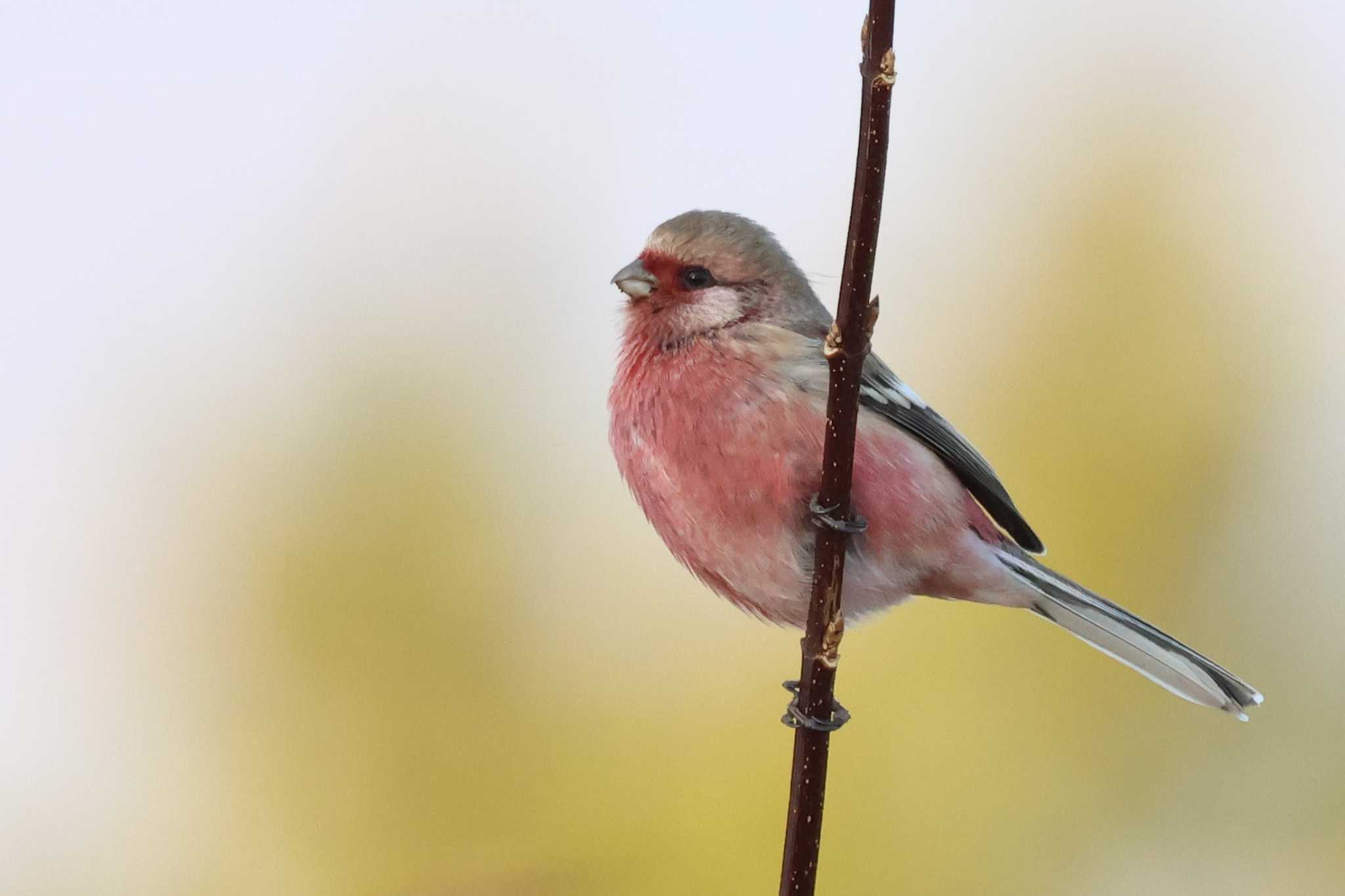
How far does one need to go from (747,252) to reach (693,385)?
22cm

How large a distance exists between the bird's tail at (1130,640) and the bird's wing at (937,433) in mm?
60

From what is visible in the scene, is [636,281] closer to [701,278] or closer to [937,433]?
[701,278]

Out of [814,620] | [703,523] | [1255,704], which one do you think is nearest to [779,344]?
[703,523]

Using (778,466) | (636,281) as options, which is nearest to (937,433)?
(778,466)

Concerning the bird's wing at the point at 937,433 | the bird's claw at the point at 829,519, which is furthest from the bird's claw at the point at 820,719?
the bird's wing at the point at 937,433

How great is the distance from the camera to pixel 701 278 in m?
1.50

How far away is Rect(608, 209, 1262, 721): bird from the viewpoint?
139 centimetres

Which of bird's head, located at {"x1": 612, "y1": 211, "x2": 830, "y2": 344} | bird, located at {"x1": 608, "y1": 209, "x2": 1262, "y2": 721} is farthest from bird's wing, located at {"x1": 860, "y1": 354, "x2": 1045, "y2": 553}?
bird's head, located at {"x1": 612, "y1": 211, "x2": 830, "y2": 344}

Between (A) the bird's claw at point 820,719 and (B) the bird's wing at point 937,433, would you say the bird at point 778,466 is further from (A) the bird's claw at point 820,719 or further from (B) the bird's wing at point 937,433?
(A) the bird's claw at point 820,719

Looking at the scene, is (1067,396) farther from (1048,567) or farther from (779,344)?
(779,344)

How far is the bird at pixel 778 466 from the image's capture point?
1.39 m

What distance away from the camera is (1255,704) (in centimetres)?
136

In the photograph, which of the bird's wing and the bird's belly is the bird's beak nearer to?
the bird's belly

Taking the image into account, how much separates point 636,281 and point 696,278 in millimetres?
92
